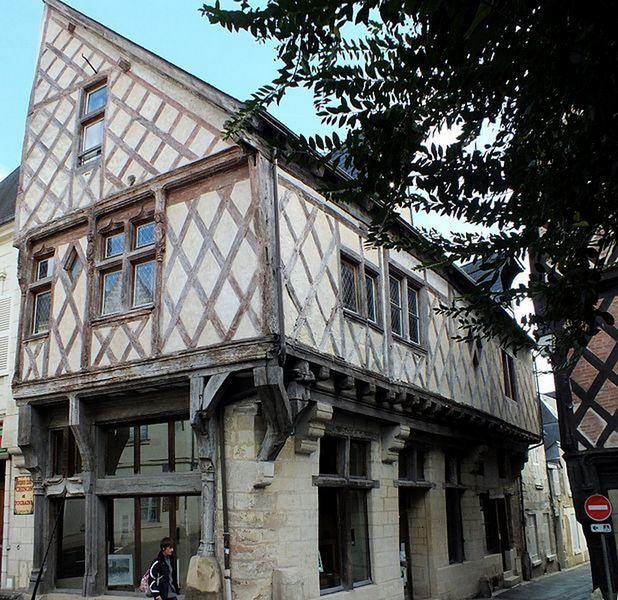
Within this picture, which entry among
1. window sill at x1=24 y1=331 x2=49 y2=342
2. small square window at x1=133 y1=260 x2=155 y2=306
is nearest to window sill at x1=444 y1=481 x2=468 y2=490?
small square window at x1=133 y1=260 x2=155 y2=306

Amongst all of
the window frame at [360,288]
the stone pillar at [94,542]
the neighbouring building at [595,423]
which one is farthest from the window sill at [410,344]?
the stone pillar at [94,542]

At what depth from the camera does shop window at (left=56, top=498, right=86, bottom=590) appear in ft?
29.5

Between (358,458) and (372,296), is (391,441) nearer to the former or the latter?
(358,458)

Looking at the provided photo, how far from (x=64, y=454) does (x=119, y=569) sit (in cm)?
175

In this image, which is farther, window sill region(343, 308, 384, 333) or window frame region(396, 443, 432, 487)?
window frame region(396, 443, 432, 487)

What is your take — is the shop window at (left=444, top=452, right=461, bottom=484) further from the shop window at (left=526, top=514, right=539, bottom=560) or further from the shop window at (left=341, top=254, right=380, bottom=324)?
the shop window at (left=526, top=514, right=539, bottom=560)

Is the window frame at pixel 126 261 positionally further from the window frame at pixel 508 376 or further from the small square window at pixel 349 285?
the window frame at pixel 508 376

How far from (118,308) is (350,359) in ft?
9.78

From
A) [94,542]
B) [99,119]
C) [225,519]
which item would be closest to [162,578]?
[225,519]

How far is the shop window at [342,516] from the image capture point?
858 cm

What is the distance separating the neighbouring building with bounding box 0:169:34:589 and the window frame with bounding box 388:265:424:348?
573cm

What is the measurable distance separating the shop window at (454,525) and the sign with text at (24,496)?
21.6ft

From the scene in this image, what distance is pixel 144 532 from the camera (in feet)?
27.9

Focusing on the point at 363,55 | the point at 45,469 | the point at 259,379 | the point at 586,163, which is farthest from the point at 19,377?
the point at 586,163
